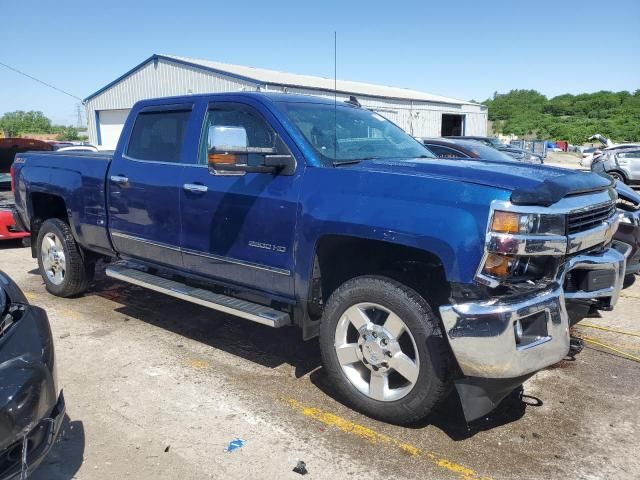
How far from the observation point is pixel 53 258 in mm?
5988

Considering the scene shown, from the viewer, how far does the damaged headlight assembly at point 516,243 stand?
2826 mm

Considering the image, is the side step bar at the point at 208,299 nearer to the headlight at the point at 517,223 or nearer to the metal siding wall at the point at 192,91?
the headlight at the point at 517,223

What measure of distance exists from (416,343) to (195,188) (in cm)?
208

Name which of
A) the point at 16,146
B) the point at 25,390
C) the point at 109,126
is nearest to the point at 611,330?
the point at 25,390

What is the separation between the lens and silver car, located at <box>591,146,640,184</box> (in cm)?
1789

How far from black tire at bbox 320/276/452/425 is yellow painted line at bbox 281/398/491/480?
0.13m

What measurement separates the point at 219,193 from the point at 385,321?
61.9 inches

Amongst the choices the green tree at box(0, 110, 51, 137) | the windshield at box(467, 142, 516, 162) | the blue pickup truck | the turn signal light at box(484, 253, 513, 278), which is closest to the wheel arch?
the blue pickup truck

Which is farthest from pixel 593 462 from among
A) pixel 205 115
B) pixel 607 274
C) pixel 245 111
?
pixel 205 115

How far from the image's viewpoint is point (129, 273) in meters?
4.97

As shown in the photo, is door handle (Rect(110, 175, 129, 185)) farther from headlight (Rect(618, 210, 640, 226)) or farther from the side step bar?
headlight (Rect(618, 210, 640, 226))

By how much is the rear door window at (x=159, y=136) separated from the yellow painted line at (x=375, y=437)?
224cm

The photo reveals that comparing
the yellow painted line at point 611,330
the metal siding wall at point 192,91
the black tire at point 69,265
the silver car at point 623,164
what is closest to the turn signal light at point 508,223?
the yellow painted line at point 611,330

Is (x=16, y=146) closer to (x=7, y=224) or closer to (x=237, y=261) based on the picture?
(x=7, y=224)
